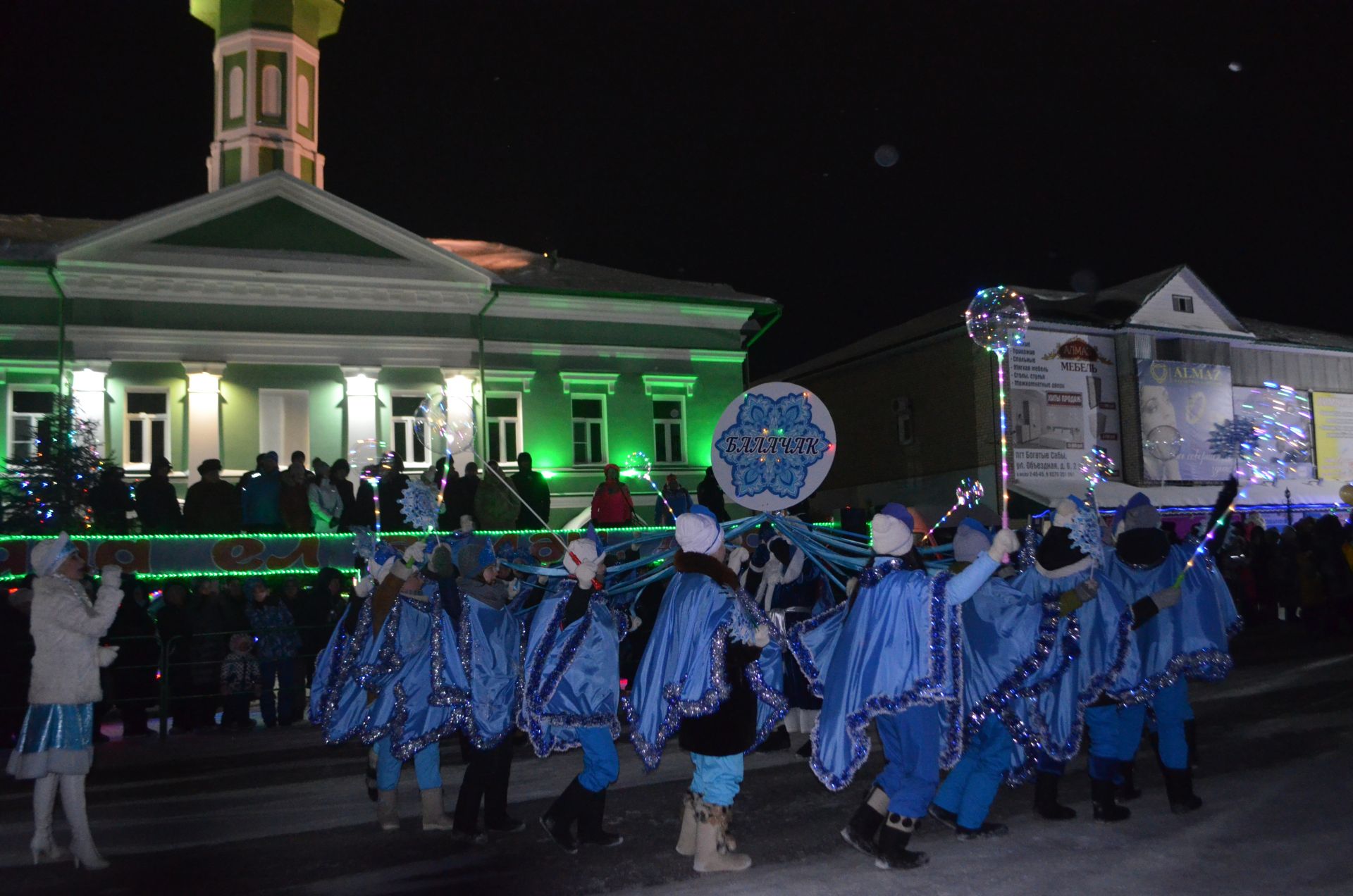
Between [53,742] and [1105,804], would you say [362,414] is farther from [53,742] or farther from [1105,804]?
[1105,804]

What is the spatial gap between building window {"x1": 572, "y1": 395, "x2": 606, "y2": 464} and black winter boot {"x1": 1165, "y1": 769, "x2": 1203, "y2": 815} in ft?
59.0

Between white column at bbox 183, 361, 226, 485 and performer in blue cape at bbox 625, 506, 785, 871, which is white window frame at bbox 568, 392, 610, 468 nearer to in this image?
white column at bbox 183, 361, 226, 485

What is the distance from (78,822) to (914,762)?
4716 mm

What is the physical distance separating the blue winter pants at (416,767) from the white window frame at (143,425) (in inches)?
628

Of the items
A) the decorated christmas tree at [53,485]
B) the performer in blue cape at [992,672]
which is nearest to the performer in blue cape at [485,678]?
the performer in blue cape at [992,672]

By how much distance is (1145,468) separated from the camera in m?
29.4

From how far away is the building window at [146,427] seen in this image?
70.4 feet

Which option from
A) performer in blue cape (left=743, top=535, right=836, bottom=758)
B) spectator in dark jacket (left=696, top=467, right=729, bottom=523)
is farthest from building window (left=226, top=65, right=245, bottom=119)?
performer in blue cape (left=743, top=535, right=836, bottom=758)

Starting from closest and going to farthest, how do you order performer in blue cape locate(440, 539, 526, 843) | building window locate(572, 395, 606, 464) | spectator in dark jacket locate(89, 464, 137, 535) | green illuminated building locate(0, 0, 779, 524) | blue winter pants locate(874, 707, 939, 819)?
blue winter pants locate(874, 707, 939, 819) < performer in blue cape locate(440, 539, 526, 843) < spectator in dark jacket locate(89, 464, 137, 535) < green illuminated building locate(0, 0, 779, 524) < building window locate(572, 395, 606, 464)

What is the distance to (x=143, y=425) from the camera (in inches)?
848

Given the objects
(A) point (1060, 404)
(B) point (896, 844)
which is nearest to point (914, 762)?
(B) point (896, 844)

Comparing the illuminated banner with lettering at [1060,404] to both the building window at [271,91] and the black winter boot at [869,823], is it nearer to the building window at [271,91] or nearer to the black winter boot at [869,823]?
the building window at [271,91]

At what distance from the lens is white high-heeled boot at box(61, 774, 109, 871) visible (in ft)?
22.0

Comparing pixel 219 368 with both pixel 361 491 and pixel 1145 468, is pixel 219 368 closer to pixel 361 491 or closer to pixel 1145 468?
pixel 361 491
